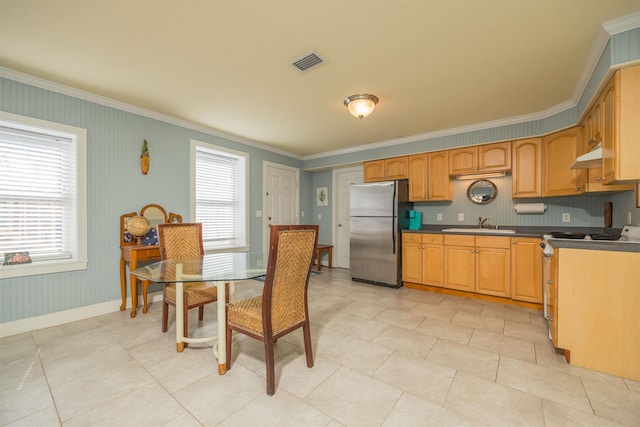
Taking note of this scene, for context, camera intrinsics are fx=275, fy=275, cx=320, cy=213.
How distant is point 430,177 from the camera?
170 inches

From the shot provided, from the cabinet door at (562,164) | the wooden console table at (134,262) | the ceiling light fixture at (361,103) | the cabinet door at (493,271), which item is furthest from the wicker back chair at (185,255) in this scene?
→ the cabinet door at (562,164)

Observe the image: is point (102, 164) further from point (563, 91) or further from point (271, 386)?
point (563, 91)

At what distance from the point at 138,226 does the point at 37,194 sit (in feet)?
3.01

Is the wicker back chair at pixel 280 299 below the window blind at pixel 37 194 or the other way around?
below

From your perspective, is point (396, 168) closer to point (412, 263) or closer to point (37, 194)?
point (412, 263)

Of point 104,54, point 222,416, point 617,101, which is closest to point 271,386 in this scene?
point 222,416

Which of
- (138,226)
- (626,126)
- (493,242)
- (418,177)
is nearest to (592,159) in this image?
(626,126)

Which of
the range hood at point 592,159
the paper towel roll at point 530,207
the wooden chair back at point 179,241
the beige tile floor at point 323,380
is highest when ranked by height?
the range hood at point 592,159

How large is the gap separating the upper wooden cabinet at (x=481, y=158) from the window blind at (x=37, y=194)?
478 cm

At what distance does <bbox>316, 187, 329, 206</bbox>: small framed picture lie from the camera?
5.97 m

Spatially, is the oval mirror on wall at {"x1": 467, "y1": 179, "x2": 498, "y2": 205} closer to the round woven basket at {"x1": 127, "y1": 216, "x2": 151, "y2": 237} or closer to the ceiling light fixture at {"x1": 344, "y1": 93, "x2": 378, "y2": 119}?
the ceiling light fixture at {"x1": 344, "y1": 93, "x2": 378, "y2": 119}

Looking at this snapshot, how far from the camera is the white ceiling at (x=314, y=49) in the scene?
5.82 feet

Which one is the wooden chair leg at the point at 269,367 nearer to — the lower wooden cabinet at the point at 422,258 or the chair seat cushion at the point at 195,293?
the chair seat cushion at the point at 195,293

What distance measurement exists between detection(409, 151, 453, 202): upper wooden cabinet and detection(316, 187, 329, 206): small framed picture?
1.99 meters
